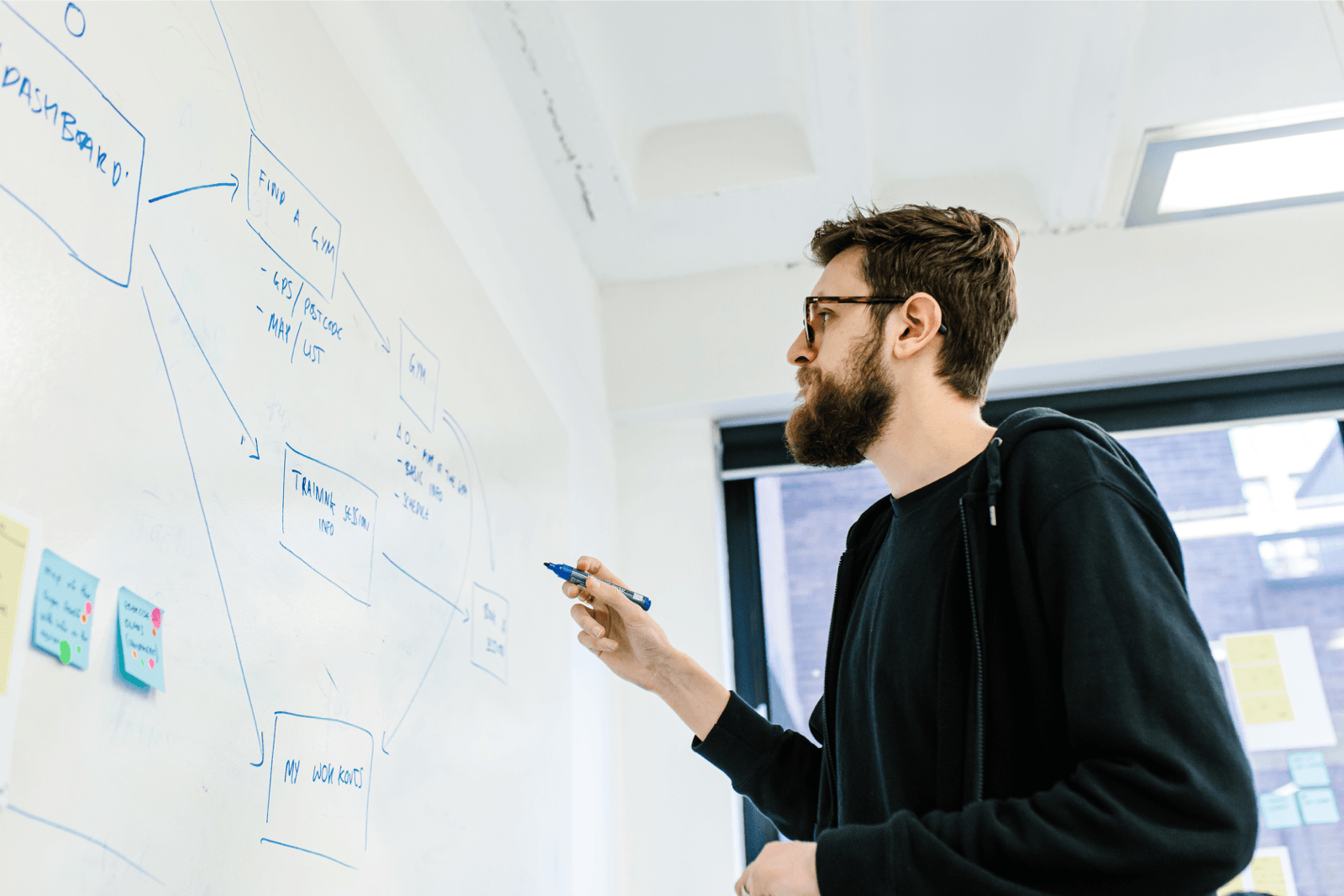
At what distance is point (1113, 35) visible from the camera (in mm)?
1919

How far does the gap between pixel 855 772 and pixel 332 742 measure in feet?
1.71

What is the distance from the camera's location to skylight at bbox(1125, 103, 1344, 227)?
2.02 meters

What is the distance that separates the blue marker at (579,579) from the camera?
3.58ft

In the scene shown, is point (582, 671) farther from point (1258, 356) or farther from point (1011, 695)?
point (1258, 356)

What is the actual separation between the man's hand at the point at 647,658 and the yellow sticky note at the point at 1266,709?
5.54 feet

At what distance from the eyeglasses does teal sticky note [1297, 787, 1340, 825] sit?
1.83 meters

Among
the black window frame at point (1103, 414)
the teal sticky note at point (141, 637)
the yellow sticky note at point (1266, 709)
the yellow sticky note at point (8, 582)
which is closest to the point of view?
the yellow sticky note at point (8, 582)

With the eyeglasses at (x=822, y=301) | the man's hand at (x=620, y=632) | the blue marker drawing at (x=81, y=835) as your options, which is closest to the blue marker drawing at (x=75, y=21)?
the blue marker drawing at (x=81, y=835)

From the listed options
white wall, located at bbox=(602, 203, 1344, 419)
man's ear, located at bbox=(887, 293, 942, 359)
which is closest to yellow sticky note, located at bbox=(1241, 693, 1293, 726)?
white wall, located at bbox=(602, 203, 1344, 419)

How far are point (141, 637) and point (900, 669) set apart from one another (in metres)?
0.67

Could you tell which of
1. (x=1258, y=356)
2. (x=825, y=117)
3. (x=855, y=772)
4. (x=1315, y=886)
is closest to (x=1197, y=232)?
(x=1258, y=356)

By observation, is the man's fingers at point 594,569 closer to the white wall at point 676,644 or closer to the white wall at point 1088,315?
the white wall at point 676,644

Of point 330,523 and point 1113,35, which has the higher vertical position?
point 1113,35

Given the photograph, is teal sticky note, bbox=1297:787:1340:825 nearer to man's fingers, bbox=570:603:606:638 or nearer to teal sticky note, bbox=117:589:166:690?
man's fingers, bbox=570:603:606:638
